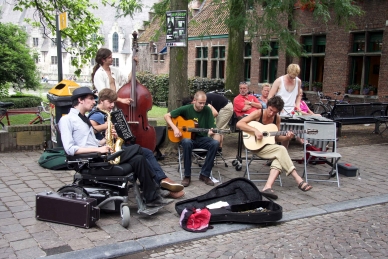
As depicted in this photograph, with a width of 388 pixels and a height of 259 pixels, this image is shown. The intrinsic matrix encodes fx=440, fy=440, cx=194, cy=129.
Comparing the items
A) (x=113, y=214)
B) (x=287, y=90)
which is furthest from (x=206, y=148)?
(x=287, y=90)

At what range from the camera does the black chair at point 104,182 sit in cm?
494

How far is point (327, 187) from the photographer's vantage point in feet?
22.6

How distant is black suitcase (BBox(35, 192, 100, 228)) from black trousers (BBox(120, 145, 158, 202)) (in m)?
0.61

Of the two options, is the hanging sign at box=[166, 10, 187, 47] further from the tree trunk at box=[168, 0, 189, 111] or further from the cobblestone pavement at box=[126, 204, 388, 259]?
the cobblestone pavement at box=[126, 204, 388, 259]

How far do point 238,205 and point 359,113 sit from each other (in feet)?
27.7

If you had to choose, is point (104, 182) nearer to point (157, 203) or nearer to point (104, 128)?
point (157, 203)

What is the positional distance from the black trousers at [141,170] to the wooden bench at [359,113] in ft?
26.5

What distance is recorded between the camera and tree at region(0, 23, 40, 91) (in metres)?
19.6

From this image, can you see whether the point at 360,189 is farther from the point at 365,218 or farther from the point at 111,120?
the point at 111,120

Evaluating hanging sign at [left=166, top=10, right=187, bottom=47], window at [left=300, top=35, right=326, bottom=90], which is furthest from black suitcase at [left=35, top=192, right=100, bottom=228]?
window at [left=300, top=35, right=326, bottom=90]

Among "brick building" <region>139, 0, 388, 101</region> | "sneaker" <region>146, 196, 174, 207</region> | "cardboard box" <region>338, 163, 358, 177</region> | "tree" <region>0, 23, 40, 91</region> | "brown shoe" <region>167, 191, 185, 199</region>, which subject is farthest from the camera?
"tree" <region>0, 23, 40, 91</region>

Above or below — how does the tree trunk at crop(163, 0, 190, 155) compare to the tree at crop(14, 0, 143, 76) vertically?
below

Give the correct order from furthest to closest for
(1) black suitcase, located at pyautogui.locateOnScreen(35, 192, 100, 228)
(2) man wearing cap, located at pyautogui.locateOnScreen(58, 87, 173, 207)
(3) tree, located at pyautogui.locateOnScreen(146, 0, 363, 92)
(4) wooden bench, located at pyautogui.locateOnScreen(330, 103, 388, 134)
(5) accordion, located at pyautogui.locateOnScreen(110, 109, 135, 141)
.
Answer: (4) wooden bench, located at pyautogui.locateOnScreen(330, 103, 388, 134), (3) tree, located at pyautogui.locateOnScreen(146, 0, 363, 92), (5) accordion, located at pyautogui.locateOnScreen(110, 109, 135, 141), (2) man wearing cap, located at pyautogui.locateOnScreen(58, 87, 173, 207), (1) black suitcase, located at pyautogui.locateOnScreen(35, 192, 100, 228)

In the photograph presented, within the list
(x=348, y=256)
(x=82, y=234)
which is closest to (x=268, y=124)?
(x=348, y=256)
